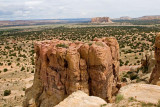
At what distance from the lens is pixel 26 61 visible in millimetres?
46344

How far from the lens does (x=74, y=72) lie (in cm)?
1353

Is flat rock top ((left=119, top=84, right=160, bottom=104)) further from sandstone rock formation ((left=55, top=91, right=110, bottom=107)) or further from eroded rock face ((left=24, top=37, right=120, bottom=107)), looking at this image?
eroded rock face ((left=24, top=37, right=120, bottom=107))

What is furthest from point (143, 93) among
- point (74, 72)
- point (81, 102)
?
point (74, 72)

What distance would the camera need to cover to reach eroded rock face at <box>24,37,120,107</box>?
13.5 m

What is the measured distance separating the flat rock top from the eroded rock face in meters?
2.78

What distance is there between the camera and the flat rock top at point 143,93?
9.40 m

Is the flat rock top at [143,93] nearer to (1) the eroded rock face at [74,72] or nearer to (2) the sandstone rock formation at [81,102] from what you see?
(2) the sandstone rock formation at [81,102]

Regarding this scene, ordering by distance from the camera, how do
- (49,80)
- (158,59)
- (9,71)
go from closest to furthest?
(49,80) → (158,59) → (9,71)

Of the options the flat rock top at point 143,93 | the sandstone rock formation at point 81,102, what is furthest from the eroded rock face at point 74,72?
the flat rock top at point 143,93

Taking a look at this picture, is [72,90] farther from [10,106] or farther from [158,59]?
[10,106]

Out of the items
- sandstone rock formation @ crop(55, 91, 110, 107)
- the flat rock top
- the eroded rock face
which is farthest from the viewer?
the eroded rock face

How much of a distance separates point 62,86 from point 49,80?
1.66 m

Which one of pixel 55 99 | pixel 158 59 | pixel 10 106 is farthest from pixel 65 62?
pixel 10 106

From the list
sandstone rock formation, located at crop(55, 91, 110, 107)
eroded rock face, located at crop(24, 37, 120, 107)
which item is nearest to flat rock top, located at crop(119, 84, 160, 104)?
sandstone rock formation, located at crop(55, 91, 110, 107)
